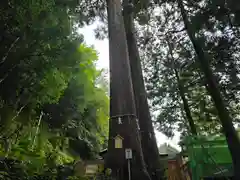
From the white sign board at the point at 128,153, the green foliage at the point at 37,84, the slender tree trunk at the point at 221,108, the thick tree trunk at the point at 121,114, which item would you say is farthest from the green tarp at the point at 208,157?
the green foliage at the point at 37,84

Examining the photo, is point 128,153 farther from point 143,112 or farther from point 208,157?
point 143,112

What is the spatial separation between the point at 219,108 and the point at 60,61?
15.4 ft

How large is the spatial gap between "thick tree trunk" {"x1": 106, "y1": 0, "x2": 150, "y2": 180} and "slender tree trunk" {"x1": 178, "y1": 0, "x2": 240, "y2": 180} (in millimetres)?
1490

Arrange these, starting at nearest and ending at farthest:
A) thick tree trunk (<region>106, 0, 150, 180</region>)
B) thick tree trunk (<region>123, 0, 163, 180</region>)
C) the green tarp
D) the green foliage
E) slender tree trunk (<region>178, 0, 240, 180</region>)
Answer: slender tree trunk (<region>178, 0, 240, 180</region>), the green tarp, thick tree trunk (<region>106, 0, 150, 180</region>), the green foliage, thick tree trunk (<region>123, 0, 163, 180</region>)

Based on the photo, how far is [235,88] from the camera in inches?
159

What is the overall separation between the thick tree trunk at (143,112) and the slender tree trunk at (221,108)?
2.05 metres

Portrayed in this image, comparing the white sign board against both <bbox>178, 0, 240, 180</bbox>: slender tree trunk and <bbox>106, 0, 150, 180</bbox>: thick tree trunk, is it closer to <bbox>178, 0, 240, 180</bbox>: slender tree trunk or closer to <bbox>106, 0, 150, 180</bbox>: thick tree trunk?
<bbox>106, 0, 150, 180</bbox>: thick tree trunk

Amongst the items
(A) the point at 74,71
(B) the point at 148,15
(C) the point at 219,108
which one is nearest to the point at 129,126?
(C) the point at 219,108

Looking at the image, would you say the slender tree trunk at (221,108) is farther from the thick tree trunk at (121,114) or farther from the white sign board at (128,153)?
the white sign board at (128,153)

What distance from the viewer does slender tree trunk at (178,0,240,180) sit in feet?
9.46

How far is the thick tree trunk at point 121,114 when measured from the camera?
3.68 metres

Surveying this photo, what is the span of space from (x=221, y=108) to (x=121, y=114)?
191cm

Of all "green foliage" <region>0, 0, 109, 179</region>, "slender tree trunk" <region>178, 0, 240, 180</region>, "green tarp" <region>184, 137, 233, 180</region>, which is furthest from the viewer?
"green foliage" <region>0, 0, 109, 179</region>

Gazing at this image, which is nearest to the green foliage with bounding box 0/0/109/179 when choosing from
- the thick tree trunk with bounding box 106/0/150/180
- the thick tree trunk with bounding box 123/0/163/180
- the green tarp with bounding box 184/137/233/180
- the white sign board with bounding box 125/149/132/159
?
the thick tree trunk with bounding box 106/0/150/180
